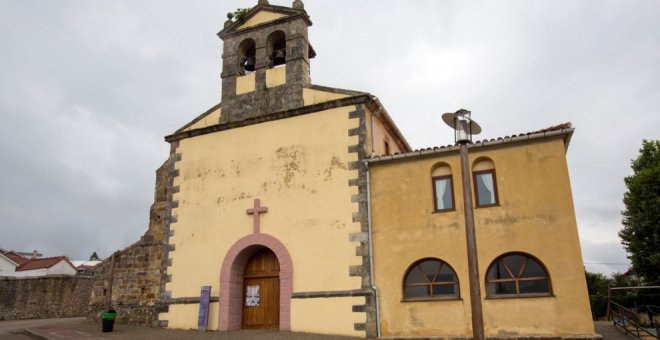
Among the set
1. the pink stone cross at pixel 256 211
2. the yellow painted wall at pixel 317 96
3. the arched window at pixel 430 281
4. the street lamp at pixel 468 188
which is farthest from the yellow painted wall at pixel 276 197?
the street lamp at pixel 468 188

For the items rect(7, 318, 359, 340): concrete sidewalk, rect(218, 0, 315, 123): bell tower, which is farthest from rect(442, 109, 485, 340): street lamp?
rect(218, 0, 315, 123): bell tower

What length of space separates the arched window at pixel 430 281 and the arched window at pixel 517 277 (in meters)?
0.89

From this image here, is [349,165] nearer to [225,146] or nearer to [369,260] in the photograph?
[369,260]

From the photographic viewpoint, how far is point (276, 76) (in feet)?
52.6

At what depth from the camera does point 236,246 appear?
14.6 m

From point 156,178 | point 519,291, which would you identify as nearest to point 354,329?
point 519,291

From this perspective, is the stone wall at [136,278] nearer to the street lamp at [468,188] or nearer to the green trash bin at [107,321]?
the green trash bin at [107,321]

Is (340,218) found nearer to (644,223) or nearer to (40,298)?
(644,223)

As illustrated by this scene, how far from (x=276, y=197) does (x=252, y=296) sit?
3.03m

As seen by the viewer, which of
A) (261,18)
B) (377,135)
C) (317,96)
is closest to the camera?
(317,96)

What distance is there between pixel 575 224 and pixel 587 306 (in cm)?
185

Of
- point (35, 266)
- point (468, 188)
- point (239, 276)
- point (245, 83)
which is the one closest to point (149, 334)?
point (239, 276)

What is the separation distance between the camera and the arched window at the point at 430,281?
12.3 meters

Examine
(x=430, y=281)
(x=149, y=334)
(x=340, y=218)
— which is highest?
(x=340, y=218)
